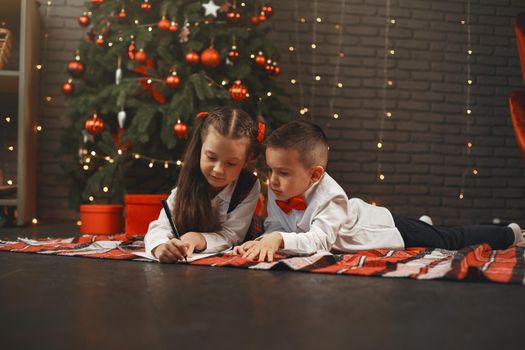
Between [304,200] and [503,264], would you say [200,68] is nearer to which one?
[304,200]

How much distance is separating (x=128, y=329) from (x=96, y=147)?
107 inches

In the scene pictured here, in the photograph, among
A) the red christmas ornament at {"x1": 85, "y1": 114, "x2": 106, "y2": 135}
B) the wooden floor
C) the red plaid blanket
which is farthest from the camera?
the red christmas ornament at {"x1": 85, "y1": 114, "x2": 106, "y2": 135}

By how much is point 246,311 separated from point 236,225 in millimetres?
900

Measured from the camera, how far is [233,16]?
127 inches

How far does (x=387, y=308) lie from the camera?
101 centimetres

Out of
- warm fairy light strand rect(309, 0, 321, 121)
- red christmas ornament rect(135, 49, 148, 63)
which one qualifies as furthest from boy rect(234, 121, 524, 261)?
warm fairy light strand rect(309, 0, 321, 121)

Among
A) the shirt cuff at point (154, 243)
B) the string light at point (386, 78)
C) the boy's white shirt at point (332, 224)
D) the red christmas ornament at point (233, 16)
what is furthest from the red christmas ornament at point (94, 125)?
the string light at point (386, 78)

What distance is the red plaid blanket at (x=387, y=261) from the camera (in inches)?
52.9

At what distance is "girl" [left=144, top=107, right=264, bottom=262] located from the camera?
1.72 meters

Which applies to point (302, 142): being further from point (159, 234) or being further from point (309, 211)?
point (159, 234)

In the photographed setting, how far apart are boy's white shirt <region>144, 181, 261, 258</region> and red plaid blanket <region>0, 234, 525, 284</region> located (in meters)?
0.12

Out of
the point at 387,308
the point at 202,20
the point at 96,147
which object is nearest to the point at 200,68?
the point at 202,20

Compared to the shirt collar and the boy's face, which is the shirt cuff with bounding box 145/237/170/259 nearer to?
the shirt collar

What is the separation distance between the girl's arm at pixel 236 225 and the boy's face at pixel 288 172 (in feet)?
0.45
